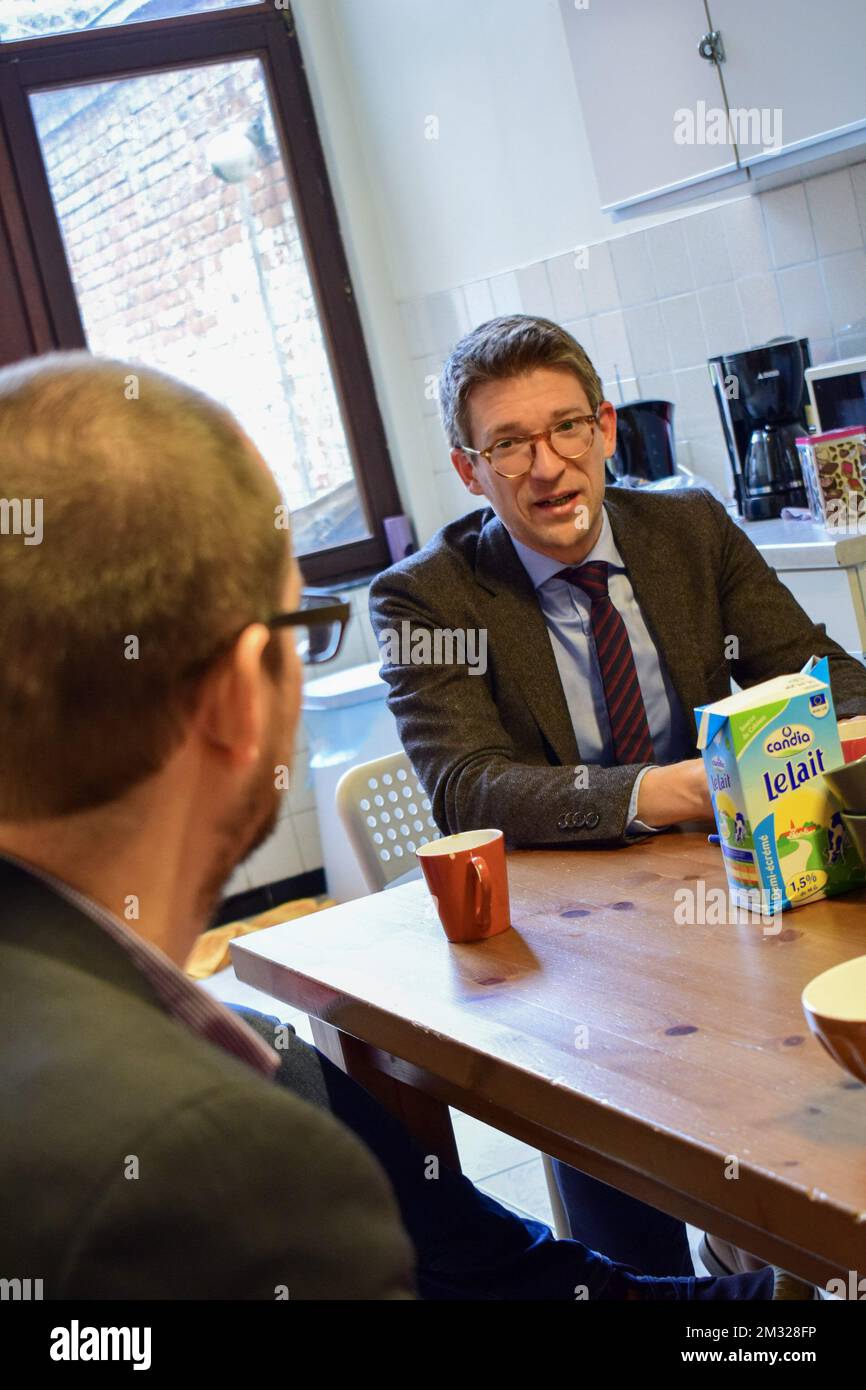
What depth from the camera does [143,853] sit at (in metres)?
0.74

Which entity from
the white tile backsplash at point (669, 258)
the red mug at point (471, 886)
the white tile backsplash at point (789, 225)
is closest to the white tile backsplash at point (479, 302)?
the white tile backsplash at point (669, 258)

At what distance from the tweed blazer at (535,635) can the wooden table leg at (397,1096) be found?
0.34 metres

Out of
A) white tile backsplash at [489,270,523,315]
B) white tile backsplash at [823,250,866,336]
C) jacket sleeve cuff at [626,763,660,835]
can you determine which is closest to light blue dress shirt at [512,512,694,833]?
jacket sleeve cuff at [626,763,660,835]

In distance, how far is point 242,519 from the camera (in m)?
0.71

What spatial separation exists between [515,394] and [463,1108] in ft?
3.32

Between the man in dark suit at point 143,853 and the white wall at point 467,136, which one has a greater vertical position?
the white wall at point 467,136

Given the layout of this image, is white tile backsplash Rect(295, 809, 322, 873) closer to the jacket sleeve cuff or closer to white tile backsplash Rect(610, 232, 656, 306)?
white tile backsplash Rect(610, 232, 656, 306)

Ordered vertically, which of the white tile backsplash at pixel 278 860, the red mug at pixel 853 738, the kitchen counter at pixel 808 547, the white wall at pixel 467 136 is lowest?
the white tile backsplash at pixel 278 860

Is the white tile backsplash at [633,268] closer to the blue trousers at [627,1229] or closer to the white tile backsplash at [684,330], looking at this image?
the white tile backsplash at [684,330]

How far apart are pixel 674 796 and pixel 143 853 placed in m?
0.94

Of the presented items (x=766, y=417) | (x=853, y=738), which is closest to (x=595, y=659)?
(x=853, y=738)

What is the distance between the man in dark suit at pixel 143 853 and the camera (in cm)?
60

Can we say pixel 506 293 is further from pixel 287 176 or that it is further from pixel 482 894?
pixel 482 894

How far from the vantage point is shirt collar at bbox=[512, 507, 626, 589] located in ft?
6.40
